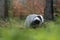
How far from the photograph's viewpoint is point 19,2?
15695 millimetres

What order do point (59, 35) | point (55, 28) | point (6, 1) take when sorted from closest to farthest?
point (59, 35), point (55, 28), point (6, 1)

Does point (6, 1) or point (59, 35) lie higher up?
point (59, 35)

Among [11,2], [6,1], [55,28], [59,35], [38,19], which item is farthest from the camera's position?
[11,2]

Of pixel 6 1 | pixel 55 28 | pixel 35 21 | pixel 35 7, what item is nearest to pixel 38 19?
pixel 35 21

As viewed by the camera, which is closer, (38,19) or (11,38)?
(11,38)

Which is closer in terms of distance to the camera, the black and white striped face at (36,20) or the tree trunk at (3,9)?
the black and white striped face at (36,20)

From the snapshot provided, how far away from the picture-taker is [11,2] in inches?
596

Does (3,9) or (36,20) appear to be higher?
(36,20)

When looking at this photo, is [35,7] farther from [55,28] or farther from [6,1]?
[55,28]

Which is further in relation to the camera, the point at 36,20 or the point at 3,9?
the point at 3,9

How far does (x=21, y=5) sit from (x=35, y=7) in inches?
33.3

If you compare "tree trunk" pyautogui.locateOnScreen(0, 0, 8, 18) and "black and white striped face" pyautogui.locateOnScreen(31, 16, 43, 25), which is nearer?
"black and white striped face" pyautogui.locateOnScreen(31, 16, 43, 25)

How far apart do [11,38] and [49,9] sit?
374 inches

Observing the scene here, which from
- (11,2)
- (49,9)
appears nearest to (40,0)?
(11,2)
